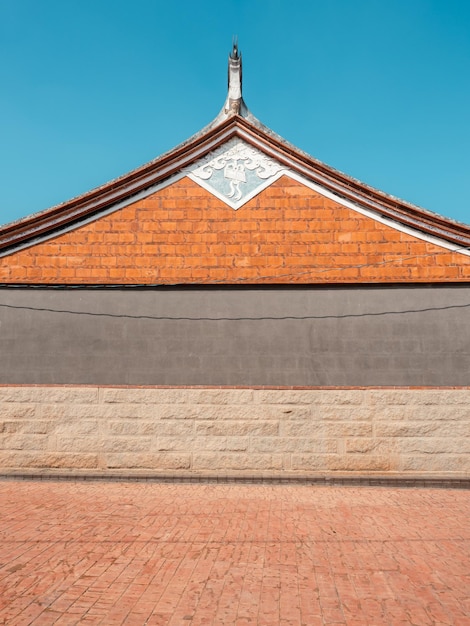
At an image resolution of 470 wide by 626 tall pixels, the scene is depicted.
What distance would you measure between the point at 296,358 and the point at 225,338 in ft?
4.41

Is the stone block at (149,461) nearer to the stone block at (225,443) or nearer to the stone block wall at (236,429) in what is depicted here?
the stone block wall at (236,429)

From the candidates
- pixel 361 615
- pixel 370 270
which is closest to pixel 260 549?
pixel 361 615

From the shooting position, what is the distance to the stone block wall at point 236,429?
10.0 m

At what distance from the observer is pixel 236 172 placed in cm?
1101

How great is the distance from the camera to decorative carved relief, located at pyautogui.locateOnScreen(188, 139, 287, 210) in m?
10.8

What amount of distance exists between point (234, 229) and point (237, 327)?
185cm

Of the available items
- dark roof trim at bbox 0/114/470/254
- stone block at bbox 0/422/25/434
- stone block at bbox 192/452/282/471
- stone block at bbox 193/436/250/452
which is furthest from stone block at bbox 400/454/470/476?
stone block at bbox 0/422/25/434

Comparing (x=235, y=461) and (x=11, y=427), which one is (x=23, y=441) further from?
(x=235, y=461)

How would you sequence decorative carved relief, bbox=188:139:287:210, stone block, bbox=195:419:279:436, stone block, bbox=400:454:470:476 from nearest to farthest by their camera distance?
A: 1. stone block, bbox=400:454:470:476
2. stone block, bbox=195:419:279:436
3. decorative carved relief, bbox=188:139:287:210

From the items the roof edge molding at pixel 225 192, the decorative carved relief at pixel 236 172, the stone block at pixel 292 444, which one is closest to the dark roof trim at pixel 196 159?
the roof edge molding at pixel 225 192

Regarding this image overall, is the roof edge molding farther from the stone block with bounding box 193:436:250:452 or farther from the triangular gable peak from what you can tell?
the stone block with bounding box 193:436:250:452

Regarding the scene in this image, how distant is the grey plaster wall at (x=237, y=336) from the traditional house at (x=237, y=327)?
3 centimetres

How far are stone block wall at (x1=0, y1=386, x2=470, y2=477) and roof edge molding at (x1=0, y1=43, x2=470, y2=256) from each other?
2906 mm

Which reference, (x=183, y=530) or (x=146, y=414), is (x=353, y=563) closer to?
(x=183, y=530)
